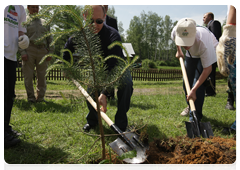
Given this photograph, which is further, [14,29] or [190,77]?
[190,77]

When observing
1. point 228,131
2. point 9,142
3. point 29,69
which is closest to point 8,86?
point 9,142

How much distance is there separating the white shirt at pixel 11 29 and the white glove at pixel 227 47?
2.39 metres

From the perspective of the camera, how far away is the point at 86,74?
1.33m

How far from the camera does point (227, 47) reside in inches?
69.5

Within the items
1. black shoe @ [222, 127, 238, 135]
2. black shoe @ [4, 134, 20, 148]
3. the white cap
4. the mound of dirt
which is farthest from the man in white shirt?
black shoe @ [4, 134, 20, 148]

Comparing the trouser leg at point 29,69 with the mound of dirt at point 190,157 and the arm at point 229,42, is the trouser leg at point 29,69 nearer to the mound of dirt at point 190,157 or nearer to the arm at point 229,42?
the mound of dirt at point 190,157

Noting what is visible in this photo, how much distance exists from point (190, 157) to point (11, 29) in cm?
245

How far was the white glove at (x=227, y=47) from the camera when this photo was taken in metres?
1.72

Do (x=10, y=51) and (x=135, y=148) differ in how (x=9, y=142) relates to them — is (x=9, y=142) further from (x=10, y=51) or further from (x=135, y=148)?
(x=135, y=148)

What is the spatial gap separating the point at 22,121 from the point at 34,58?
1.80 m

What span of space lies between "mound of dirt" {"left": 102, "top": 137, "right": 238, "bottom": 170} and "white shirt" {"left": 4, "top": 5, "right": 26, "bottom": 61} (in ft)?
5.67

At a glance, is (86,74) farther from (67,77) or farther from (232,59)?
(232,59)

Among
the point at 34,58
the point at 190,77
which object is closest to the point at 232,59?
the point at 190,77
